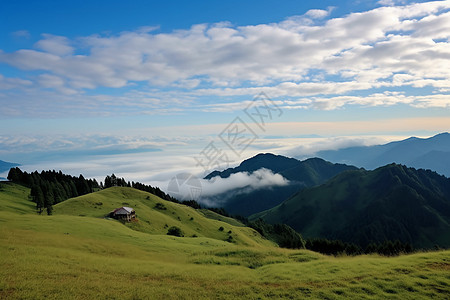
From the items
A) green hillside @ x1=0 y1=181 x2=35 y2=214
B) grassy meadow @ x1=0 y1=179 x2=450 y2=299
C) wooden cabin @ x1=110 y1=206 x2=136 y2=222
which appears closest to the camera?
grassy meadow @ x1=0 y1=179 x2=450 y2=299

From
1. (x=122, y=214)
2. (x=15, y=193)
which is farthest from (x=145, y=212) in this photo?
(x=15, y=193)

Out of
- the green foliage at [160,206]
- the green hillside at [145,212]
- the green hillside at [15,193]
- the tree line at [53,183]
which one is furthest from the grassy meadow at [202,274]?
the green hillside at [15,193]

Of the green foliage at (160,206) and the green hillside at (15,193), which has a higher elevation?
the green hillside at (15,193)

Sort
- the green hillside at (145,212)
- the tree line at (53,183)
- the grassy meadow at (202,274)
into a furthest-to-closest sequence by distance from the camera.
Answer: the tree line at (53,183)
the green hillside at (145,212)
the grassy meadow at (202,274)

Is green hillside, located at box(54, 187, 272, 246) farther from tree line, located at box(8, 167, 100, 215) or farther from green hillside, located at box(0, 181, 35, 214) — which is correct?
A: green hillside, located at box(0, 181, 35, 214)

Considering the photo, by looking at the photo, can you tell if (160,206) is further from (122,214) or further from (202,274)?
(202,274)

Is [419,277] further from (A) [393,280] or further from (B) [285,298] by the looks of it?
(B) [285,298]

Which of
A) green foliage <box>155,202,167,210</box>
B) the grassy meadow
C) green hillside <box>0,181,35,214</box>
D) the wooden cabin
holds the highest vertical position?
green hillside <box>0,181,35,214</box>

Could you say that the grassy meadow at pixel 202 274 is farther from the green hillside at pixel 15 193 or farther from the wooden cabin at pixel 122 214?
the green hillside at pixel 15 193

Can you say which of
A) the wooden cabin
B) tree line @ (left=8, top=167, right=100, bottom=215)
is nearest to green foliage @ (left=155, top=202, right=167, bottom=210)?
the wooden cabin

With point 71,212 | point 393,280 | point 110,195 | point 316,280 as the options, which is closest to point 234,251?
point 316,280

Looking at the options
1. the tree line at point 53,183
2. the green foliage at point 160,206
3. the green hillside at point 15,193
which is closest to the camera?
the green hillside at point 15,193

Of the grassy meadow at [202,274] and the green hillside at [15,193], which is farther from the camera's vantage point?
the green hillside at [15,193]

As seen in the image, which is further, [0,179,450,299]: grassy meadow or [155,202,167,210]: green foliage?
[155,202,167,210]: green foliage
